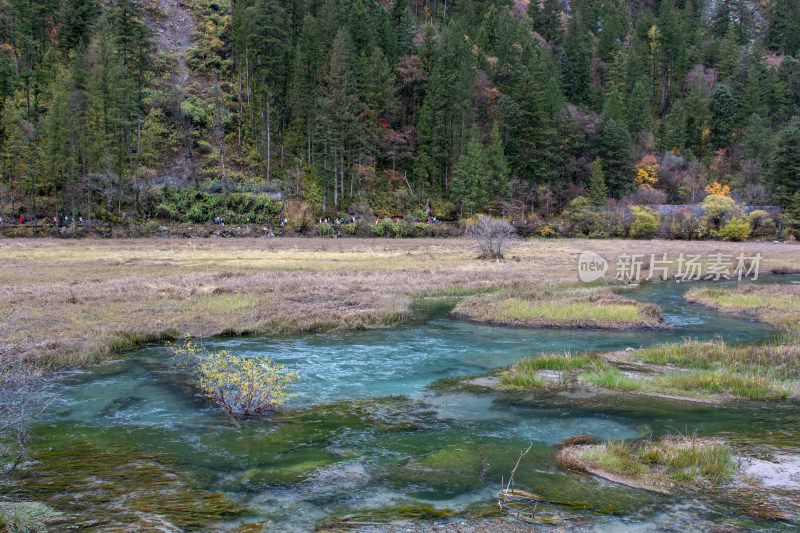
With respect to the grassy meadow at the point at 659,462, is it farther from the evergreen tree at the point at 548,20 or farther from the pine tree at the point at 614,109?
the evergreen tree at the point at 548,20

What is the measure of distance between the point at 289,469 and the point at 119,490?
2638 mm

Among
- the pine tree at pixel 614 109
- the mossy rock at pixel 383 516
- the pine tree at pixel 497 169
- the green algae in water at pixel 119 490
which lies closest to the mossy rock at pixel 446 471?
the mossy rock at pixel 383 516

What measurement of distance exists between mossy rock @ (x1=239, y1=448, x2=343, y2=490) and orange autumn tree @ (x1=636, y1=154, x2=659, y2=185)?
8129cm

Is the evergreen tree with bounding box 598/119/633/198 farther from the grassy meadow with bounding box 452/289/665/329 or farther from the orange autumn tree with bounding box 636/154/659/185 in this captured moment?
the grassy meadow with bounding box 452/289/665/329

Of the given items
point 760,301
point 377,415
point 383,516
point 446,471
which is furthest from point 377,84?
point 383,516

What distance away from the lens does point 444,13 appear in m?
104

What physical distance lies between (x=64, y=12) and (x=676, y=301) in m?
80.2

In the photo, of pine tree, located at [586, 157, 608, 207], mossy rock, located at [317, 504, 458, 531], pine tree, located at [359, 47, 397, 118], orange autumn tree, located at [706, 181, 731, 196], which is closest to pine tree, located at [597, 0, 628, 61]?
orange autumn tree, located at [706, 181, 731, 196]

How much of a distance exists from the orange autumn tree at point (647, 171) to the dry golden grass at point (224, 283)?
105 feet

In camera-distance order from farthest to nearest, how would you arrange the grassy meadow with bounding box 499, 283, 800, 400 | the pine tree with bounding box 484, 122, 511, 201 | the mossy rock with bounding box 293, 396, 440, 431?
the pine tree with bounding box 484, 122, 511, 201, the grassy meadow with bounding box 499, 283, 800, 400, the mossy rock with bounding box 293, 396, 440, 431

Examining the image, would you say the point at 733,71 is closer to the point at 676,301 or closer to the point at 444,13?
the point at 444,13

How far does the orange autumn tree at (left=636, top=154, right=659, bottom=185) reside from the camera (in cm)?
7823

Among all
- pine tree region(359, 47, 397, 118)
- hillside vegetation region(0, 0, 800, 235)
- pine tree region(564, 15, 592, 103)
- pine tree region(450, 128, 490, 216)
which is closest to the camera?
hillside vegetation region(0, 0, 800, 235)

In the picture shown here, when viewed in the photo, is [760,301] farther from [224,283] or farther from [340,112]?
[340,112]
